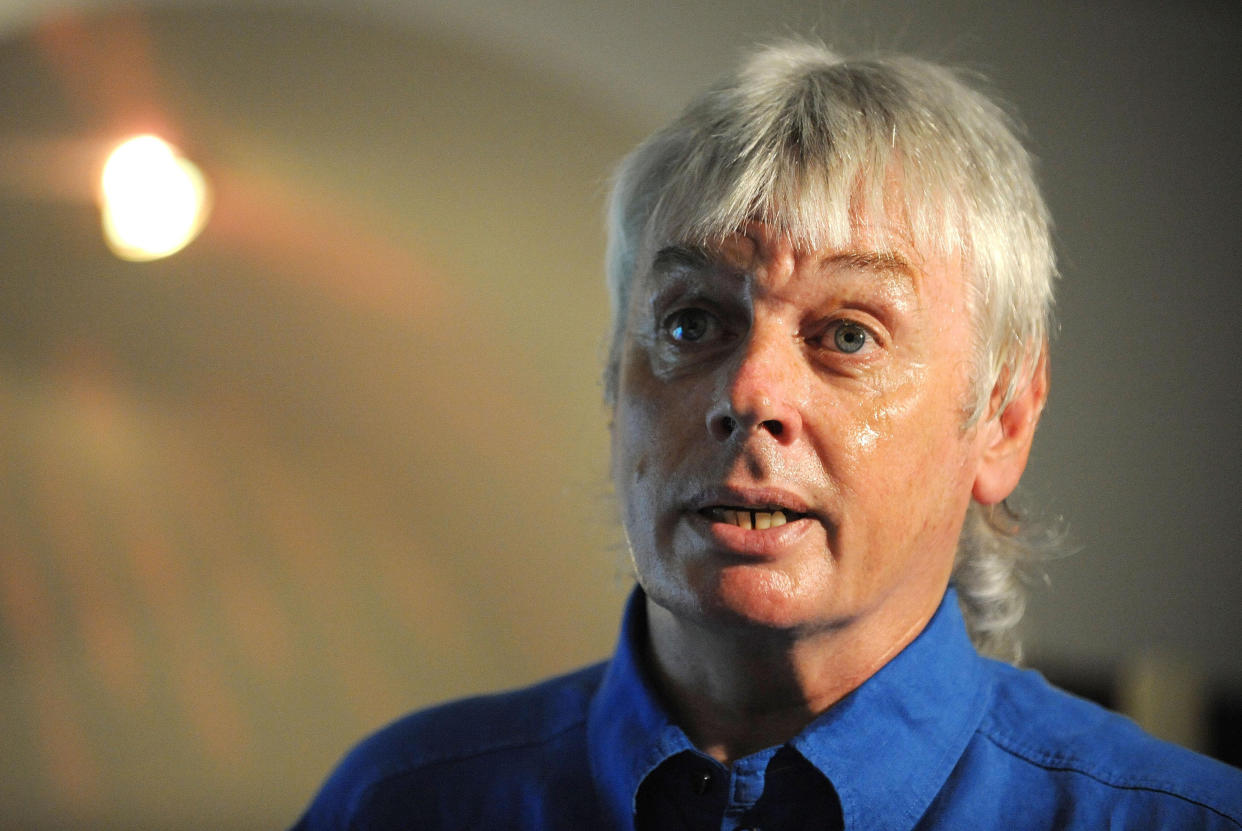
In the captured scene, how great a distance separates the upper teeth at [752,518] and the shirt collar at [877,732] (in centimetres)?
19

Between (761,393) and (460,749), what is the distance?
56 centimetres

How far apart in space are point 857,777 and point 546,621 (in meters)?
2.25

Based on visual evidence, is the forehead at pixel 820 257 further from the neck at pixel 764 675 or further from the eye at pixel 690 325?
the neck at pixel 764 675

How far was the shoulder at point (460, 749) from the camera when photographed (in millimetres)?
1261

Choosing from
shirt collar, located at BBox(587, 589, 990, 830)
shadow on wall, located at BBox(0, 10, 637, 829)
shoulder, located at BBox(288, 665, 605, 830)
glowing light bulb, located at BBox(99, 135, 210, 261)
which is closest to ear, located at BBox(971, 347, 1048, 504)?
shirt collar, located at BBox(587, 589, 990, 830)

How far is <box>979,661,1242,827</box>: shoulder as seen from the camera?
3.54ft

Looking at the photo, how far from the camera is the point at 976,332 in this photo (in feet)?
3.81

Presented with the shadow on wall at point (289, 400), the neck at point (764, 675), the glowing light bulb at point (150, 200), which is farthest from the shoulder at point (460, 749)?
the glowing light bulb at point (150, 200)

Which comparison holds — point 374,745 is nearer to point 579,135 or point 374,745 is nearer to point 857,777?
point 857,777

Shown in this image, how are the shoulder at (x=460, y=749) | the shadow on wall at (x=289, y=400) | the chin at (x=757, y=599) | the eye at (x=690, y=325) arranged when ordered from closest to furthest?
the chin at (x=757, y=599) < the eye at (x=690, y=325) < the shoulder at (x=460, y=749) < the shadow on wall at (x=289, y=400)

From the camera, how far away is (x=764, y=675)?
3.67 ft

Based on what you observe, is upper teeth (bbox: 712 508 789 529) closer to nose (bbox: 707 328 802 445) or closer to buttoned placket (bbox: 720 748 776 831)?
nose (bbox: 707 328 802 445)

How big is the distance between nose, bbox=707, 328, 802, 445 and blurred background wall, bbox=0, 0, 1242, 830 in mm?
2185

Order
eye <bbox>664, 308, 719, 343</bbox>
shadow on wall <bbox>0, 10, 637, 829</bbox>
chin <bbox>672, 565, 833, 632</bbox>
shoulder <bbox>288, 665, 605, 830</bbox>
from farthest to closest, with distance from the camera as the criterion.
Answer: shadow on wall <bbox>0, 10, 637, 829</bbox> → shoulder <bbox>288, 665, 605, 830</bbox> → eye <bbox>664, 308, 719, 343</bbox> → chin <bbox>672, 565, 833, 632</bbox>
